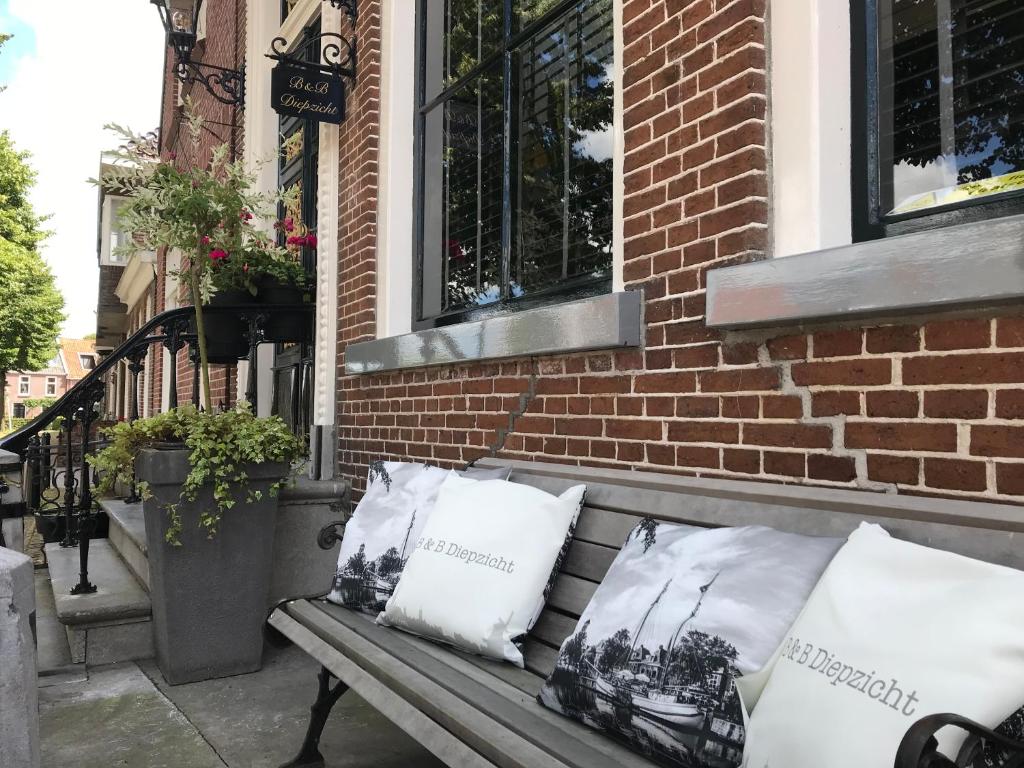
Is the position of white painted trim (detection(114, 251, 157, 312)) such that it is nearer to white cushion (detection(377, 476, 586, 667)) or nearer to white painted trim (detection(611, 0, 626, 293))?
white painted trim (detection(611, 0, 626, 293))

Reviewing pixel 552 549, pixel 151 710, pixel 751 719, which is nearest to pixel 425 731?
pixel 552 549

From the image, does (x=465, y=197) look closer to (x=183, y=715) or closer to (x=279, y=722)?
(x=279, y=722)

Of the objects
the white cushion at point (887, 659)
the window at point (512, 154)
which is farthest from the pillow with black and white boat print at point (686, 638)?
the window at point (512, 154)

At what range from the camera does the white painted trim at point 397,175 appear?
432 cm

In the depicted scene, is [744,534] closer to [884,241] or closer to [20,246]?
[884,241]

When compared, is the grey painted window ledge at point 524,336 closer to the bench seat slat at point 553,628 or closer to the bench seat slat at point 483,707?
the bench seat slat at point 553,628

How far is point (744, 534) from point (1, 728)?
1.43m

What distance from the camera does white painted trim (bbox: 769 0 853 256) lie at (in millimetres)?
2074

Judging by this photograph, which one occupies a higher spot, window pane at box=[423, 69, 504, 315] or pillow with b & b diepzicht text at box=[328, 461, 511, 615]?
window pane at box=[423, 69, 504, 315]

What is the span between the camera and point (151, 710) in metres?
3.16

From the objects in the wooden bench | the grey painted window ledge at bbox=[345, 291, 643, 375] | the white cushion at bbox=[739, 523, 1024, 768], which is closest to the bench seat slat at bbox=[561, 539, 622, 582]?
the wooden bench

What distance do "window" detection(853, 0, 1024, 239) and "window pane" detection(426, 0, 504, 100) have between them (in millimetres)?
2087

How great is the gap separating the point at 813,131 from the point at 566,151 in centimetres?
133

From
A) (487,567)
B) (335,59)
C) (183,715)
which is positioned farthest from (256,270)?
(487,567)
